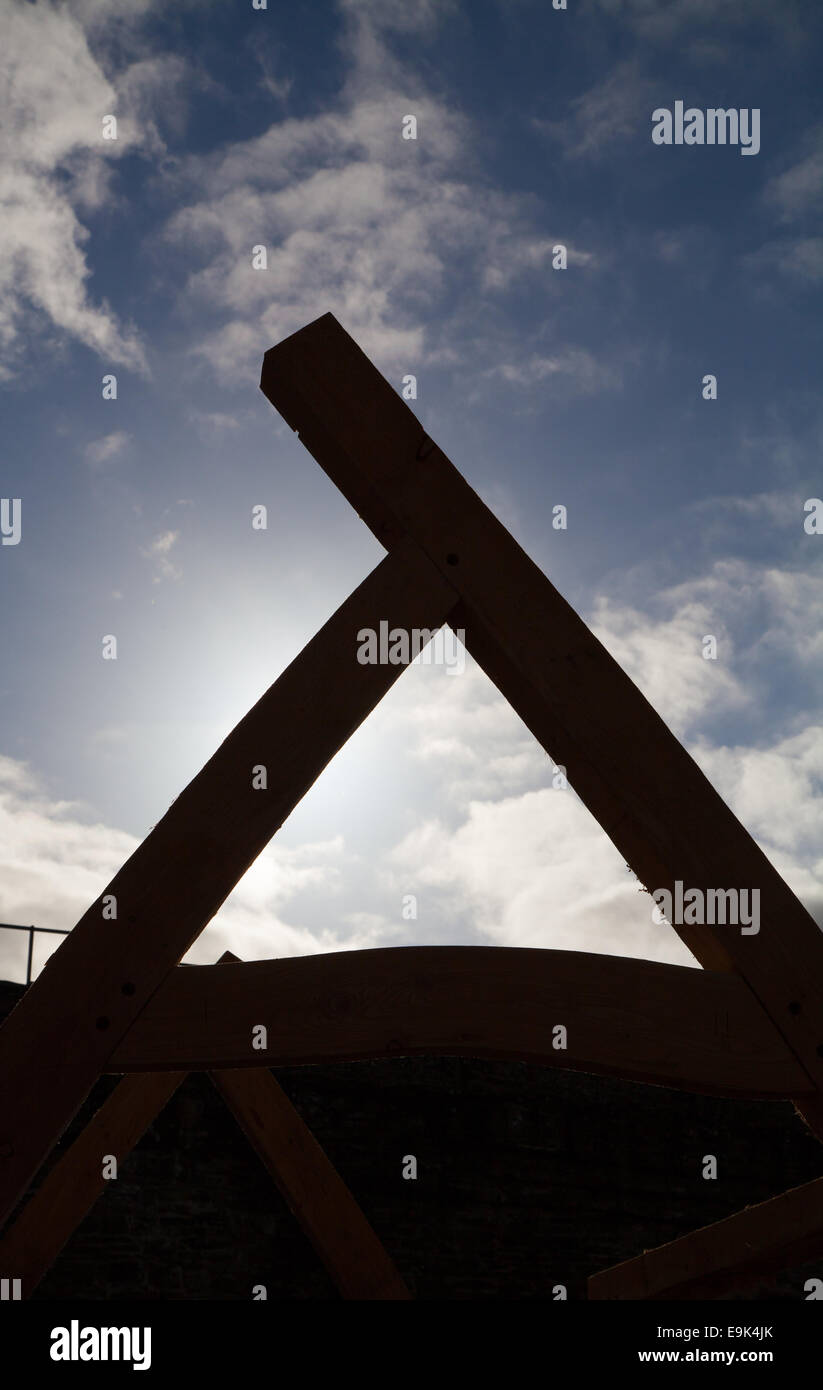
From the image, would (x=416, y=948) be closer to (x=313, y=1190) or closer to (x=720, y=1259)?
(x=720, y=1259)

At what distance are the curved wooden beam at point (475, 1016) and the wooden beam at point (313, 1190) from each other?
3282 millimetres

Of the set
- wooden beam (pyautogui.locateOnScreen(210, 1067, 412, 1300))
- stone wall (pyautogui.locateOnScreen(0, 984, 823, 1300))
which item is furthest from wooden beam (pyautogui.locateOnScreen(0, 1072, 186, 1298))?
stone wall (pyautogui.locateOnScreen(0, 984, 823, 1300))

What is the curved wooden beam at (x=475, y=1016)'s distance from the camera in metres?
2.02

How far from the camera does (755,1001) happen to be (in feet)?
6.89

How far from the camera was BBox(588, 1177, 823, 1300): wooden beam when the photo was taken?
304cm

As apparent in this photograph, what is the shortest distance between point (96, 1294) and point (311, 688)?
6.71m

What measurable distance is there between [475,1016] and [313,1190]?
3.47 meters

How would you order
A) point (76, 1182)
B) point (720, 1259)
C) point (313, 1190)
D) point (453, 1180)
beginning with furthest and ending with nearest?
point (453, 1180), point (313, 1190), point (76, 1182), point (720, 1259)

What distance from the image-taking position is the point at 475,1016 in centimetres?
205

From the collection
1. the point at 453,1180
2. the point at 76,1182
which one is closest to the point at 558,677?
the point at 76,1182

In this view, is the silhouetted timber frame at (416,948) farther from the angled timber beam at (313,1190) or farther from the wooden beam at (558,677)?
the angled timber beam at (313,1190)

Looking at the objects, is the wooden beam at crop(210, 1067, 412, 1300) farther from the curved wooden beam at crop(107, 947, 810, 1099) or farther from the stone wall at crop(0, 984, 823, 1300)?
the curved wooden beam at crop(107, 947, 810, 1099)
